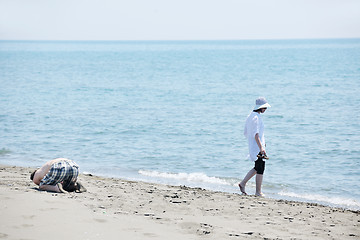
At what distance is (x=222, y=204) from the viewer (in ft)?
24.6

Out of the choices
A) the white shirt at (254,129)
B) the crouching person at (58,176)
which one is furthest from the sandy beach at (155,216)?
the white shirt at (254,129)

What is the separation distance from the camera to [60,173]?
23.5 ft

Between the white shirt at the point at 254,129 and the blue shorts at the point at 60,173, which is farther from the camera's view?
the white shirt at the point at 254,129

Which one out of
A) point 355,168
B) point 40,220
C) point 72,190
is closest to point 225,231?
point 40,220

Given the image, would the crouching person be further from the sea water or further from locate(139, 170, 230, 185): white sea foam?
locate(139, 170, 230, 185): white sea foam

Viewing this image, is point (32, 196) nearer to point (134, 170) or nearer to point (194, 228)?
point (194, 228)

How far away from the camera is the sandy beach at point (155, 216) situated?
5.46 m

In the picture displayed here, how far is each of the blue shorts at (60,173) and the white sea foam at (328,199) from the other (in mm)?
4879

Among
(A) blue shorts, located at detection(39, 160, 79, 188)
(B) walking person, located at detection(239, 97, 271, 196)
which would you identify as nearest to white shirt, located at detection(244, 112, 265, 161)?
(B) walking person, located at detection(239, 97, 271, 196)

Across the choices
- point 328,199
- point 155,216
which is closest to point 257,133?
point 328,199

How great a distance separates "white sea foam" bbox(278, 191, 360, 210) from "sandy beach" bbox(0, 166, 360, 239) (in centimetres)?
171

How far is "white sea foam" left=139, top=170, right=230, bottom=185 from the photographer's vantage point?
36.5 ft

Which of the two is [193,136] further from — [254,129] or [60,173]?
[60,173]

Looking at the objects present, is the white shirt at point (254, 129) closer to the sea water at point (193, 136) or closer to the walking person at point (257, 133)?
the walking person at point (257, 133)
